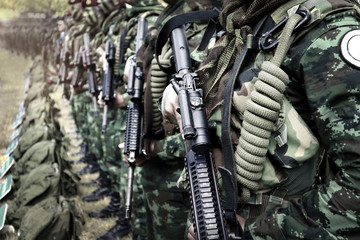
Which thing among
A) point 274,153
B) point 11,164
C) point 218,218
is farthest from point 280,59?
point 11,164

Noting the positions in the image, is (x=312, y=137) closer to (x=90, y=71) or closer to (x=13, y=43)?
(x=90, y=71)

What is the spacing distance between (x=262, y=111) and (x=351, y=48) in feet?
1.14

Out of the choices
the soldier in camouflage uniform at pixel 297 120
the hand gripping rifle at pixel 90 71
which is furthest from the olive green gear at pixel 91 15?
the soldier in camouflage uniform at pixel 297 120

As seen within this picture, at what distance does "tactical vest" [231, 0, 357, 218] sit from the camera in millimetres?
1272

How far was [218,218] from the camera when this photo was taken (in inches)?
52.7

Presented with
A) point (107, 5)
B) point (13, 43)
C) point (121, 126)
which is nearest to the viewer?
point (121, 126)

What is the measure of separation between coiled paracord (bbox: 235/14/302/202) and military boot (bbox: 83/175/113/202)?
4577 mm

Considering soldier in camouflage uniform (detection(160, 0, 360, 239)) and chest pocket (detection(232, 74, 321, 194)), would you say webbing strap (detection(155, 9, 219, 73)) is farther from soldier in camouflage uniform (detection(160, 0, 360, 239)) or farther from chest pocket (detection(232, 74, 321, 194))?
chest pocket (detection(232, 74, 321, 194))

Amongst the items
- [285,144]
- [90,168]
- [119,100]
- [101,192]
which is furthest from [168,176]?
[90,168]

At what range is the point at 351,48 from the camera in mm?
1157

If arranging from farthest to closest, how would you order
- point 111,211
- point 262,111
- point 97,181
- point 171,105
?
1. point 97,181
2. point 111,211
3. point 171,105
4. point 262,111

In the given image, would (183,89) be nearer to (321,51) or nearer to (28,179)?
(321,51)

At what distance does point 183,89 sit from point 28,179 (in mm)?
3031

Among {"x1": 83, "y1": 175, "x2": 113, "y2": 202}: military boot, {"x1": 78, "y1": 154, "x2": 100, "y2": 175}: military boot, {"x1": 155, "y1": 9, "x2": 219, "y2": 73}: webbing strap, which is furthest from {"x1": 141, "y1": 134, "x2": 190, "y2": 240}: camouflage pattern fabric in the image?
{"x1": 78, "y1": 154, "x2": 100, "y2": 175}: military boot
